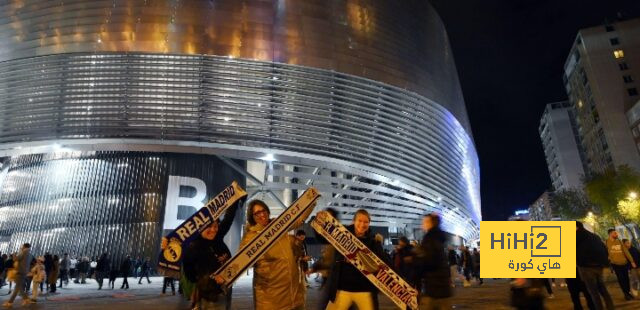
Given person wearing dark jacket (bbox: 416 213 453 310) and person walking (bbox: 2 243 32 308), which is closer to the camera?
person wearing dark jacket (bbox: 416 213 453 310)

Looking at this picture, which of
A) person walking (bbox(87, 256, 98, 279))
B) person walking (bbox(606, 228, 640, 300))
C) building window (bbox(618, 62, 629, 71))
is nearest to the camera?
person walking (bbox(606, 228, 640, 300))

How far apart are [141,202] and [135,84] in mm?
6943

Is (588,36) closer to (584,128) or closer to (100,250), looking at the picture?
(584,128)

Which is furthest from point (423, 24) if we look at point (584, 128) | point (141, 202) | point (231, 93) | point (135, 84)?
point (584, 128)

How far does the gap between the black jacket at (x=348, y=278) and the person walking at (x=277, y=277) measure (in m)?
0.33

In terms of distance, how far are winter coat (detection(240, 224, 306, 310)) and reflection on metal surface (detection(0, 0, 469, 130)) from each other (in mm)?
23693

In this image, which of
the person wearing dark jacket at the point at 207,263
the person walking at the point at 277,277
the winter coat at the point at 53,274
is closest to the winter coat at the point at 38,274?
the winter coat at the point at 53,274

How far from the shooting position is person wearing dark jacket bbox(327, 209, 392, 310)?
4.25 meters

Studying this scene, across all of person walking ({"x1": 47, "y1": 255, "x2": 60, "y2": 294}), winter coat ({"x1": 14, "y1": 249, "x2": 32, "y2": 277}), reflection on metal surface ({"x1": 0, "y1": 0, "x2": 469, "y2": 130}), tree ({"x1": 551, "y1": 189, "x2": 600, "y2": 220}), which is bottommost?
person walking ({"x1": 47, "y1": 255, "x2": 60, "y2": 294})

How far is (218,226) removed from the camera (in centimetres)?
496

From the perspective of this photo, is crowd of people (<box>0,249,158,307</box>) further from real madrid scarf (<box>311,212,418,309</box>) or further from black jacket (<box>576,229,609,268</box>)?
black jacket (<box>576,229,609,268</box>)

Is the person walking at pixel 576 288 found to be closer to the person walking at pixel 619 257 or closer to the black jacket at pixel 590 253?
the black jacket at pixel 590 253

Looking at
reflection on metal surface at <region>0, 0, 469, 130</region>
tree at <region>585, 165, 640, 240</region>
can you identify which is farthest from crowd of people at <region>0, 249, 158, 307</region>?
tree at <region>585, 165, 640, 240</region>

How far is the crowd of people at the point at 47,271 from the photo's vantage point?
36.8ft
